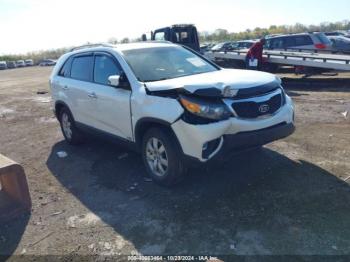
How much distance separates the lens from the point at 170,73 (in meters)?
4.99

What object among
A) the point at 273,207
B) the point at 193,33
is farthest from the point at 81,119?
the point at 193,33

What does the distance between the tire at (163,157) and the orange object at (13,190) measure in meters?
1.53

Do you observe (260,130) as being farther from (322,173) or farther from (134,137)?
(134,137)

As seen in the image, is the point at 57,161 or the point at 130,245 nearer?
the point at 130,245

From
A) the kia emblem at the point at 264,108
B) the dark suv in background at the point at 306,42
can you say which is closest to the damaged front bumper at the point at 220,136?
the kia emblem at the point at 264,108

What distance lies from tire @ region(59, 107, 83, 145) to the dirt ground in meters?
0.45

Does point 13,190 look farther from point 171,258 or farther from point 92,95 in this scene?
point 171,258

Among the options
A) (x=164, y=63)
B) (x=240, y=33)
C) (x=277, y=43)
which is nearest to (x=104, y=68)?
(x=164, y=63)

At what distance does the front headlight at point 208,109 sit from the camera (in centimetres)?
400

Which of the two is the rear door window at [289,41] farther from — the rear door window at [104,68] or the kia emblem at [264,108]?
the kia emblem at [264,108]

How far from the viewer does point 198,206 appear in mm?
4113

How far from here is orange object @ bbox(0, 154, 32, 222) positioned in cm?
430

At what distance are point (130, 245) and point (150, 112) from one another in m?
1.59

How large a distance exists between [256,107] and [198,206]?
4.30ft
